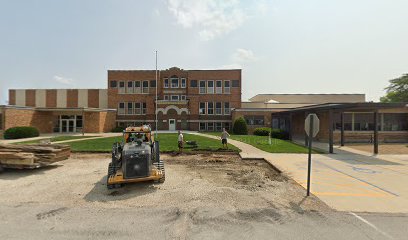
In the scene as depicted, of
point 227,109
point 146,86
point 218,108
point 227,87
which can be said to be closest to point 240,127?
point 227,109

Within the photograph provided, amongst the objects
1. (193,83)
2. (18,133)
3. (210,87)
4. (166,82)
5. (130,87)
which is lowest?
(18,133)

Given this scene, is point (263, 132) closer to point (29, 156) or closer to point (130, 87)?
point (29, 156)

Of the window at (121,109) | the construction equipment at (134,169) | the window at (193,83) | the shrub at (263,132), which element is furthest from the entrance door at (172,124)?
the construction equipment at (134,169)

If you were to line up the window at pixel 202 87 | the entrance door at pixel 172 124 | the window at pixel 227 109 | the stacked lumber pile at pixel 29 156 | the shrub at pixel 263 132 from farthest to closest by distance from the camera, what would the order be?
1. the window at pixel 202 87
2. the window at pixel 227 109
3. the entrance door at pixel 172 124
4. the shrub at pixel 263 132
5. the stacked lumber pile at pixel 29 156

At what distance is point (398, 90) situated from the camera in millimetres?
48250

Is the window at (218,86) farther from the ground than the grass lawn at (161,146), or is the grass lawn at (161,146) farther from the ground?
the window at (218,86)

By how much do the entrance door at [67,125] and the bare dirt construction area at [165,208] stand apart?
90.8 feet

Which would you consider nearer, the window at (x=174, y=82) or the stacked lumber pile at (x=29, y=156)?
the stacked lumber pile at (x=29, y=156)

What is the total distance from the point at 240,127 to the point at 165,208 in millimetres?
26117

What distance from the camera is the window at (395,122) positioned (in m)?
22.2

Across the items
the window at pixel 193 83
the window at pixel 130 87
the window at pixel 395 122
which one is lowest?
the window at pixel 395 122

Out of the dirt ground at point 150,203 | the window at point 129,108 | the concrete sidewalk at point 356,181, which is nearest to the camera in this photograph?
the dirt ground at point 150,203

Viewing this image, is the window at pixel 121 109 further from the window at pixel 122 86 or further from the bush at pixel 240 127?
the bush at pixel 240 127

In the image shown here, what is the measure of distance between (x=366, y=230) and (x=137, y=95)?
37703 millimetres
